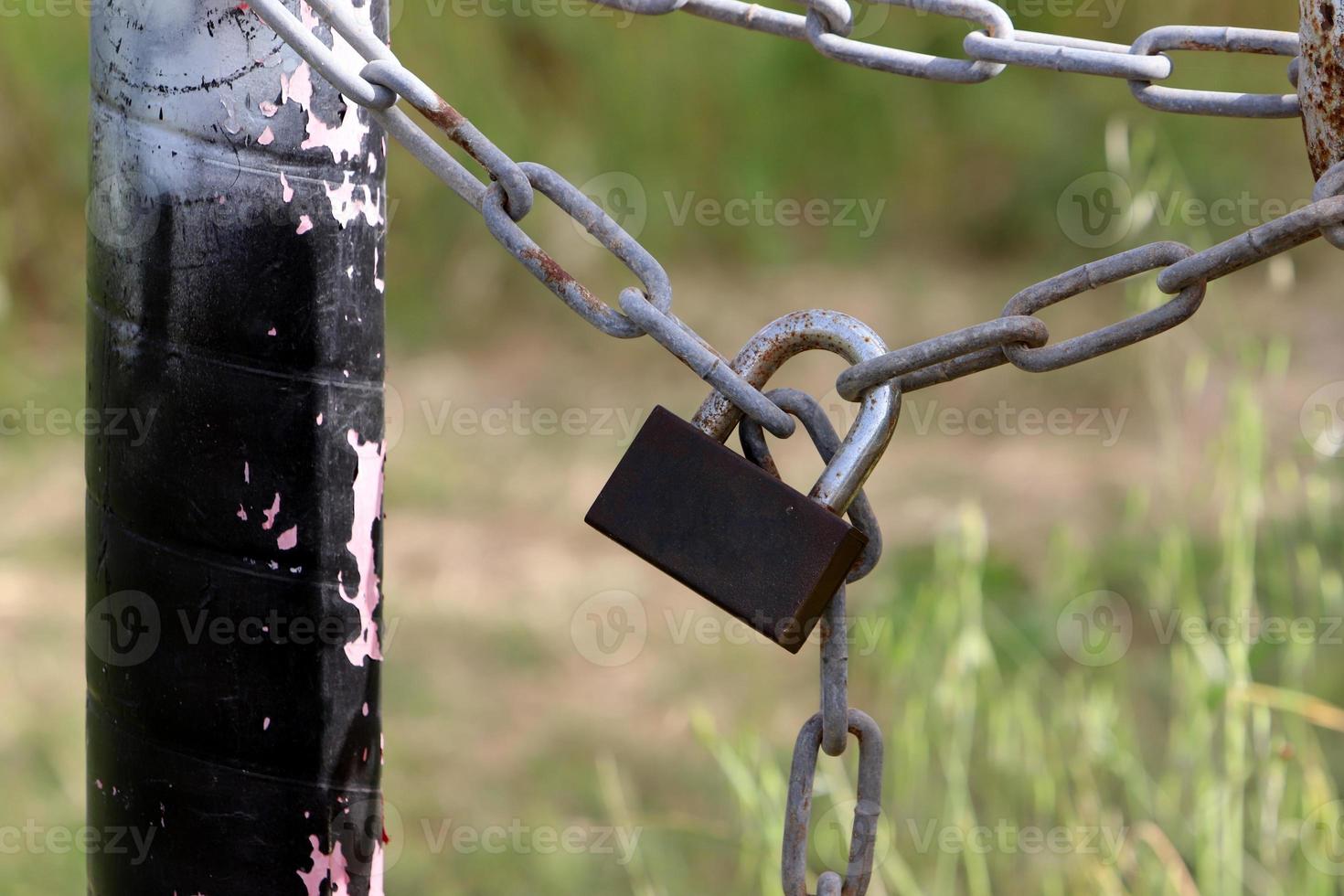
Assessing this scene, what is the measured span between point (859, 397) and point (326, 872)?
17.8 inches

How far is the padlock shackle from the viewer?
0.73m

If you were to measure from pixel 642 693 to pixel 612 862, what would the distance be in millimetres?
593

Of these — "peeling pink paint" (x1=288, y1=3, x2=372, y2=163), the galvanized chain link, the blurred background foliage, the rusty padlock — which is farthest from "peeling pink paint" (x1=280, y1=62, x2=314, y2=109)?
the blurred background foliage

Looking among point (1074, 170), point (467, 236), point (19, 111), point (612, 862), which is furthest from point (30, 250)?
point (1074, 170)

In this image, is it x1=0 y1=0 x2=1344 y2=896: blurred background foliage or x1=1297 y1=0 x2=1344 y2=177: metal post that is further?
x1=0 y1=0 x2=1344 y2=896: blurred background foliage

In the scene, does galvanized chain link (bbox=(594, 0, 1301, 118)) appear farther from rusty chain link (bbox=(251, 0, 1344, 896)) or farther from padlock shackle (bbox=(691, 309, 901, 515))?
padlock shackle (bbox=(691, 309, 901, 515))

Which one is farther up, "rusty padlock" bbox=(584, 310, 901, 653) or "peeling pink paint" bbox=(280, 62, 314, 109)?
"peeling pink paint" bbox=(280, 62, 314, 109)

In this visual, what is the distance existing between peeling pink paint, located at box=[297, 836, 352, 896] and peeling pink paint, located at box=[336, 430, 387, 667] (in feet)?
0.40

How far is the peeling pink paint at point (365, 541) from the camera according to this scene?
842 mm

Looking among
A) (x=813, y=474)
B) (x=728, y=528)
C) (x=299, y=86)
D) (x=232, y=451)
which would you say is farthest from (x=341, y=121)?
(x=813, y=474)

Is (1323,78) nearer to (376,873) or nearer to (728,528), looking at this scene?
(728,528)

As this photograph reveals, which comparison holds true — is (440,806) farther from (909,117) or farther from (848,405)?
(909,117)

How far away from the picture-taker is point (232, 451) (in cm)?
81

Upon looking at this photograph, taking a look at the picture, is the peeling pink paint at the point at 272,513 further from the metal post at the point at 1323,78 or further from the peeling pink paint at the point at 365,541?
the metal post at the point at 1323,78
